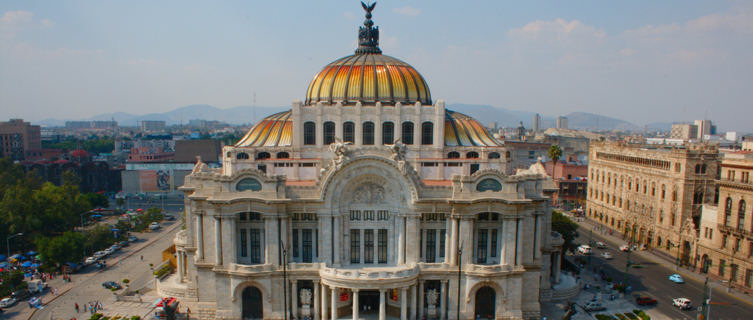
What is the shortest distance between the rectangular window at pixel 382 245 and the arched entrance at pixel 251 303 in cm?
1355

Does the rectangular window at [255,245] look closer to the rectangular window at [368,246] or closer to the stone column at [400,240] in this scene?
the rectangular window at [368,246]

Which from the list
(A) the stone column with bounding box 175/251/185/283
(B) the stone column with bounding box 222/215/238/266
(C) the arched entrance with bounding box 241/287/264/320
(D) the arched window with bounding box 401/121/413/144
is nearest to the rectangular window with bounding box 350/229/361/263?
(C) the arched entrance with bounding box 241/287/264/320

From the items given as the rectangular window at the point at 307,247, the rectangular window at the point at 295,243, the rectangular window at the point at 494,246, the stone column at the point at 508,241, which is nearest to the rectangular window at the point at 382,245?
the rectangular window at the point at 307,247

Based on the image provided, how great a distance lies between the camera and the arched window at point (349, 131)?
197 ft

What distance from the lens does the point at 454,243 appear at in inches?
1973

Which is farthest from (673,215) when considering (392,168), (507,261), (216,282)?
(216,282)

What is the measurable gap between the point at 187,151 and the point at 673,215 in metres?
126

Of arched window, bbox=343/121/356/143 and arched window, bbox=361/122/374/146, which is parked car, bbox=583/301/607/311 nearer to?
arched window, bbox=361/122/374/146

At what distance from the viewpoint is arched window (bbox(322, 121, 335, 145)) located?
59.8m

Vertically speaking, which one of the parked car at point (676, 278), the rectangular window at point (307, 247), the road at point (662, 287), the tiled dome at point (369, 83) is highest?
the tiled dome at point (369, 83)

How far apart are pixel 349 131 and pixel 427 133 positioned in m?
9.91

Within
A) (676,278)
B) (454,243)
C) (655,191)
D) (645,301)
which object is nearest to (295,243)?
(454,243)

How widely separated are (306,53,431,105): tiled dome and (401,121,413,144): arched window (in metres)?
3.79

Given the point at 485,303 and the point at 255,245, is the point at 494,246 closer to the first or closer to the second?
the point at 485,303
